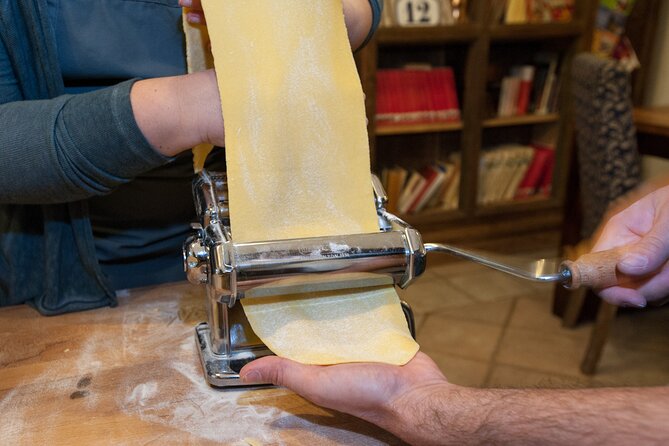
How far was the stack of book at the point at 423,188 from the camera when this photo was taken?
2775mm

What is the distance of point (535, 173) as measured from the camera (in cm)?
297

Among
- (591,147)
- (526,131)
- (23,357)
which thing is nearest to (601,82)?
(591,147)

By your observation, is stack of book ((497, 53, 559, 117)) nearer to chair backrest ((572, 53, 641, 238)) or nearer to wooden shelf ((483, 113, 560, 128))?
wooden shelf ((483, 113, 560, 128))

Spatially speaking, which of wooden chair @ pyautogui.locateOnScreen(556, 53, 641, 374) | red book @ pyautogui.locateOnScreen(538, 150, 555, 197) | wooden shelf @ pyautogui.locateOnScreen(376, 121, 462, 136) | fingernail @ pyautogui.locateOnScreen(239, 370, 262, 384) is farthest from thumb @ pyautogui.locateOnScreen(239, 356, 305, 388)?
red book @ pyautogui.locateOnScreen(538, 150, 555, 197)

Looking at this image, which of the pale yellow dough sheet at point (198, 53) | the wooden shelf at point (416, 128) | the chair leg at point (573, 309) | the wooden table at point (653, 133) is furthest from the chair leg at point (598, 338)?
the pale yellow dough sheet at point (198, 53)

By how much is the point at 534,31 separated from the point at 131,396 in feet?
8.15

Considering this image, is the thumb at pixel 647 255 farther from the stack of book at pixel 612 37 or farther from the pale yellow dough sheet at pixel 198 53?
the stack of book at pixel 612 37

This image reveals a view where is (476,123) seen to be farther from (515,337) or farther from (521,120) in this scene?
(515,337)

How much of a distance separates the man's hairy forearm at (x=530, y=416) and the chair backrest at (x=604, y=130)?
4.71 ft

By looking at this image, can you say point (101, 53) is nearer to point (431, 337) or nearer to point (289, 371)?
point (289, 371)

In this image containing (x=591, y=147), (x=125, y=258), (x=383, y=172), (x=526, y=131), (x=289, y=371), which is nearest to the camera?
(x=289, y=371)

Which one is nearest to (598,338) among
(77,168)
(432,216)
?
(432,216)

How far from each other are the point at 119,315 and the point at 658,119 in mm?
1795

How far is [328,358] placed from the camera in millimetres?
630
